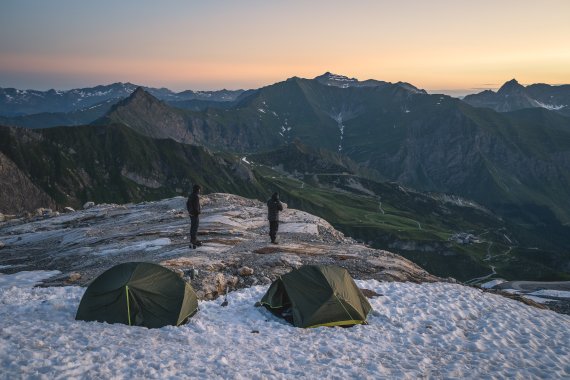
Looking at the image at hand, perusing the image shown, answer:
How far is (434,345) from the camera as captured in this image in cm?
1716

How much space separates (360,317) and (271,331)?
13.5ft

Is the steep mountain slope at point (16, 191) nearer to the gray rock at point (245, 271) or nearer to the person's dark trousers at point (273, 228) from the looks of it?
the person's dark trousers at point (273, 228)

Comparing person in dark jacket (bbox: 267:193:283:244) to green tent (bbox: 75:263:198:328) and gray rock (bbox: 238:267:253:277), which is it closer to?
gray rock (bbox: 238:267:253:277)

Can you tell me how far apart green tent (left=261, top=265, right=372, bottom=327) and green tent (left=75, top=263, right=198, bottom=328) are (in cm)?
394

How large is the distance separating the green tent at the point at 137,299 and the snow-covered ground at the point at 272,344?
0.50 meters

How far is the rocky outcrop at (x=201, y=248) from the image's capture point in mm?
23453

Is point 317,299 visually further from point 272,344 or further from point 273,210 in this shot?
point 273,210

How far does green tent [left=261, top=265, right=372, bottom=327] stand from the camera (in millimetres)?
17844

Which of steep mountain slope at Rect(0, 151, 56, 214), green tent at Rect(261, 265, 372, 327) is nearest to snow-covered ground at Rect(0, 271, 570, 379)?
green tent at Rect(261, 265, 372, 327)


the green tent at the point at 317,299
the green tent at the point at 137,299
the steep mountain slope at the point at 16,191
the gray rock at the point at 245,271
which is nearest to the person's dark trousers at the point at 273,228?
the gray rock at the point at 245,271

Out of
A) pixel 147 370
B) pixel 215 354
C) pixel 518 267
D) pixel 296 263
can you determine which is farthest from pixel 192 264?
pixel 518 267

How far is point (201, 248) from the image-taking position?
2759 cm

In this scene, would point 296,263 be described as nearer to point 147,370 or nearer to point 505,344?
point 505,344

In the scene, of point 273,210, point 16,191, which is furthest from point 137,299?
point 16,191
